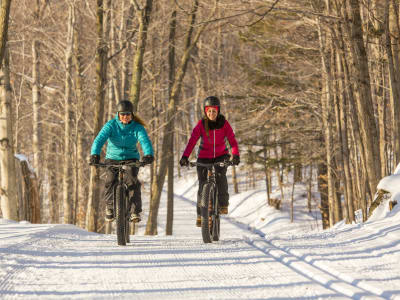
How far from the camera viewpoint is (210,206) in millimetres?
8859

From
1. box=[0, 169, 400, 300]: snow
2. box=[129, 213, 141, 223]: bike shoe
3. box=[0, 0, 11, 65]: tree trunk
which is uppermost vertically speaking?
box=[0, 0, 11, 65]: tree trunk

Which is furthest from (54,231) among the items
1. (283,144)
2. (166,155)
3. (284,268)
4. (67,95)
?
(283,144)

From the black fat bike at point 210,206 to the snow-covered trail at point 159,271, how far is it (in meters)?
0.21

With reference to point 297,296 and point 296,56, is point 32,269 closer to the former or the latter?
point 297,296

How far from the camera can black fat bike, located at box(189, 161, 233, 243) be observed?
8742 millimetres

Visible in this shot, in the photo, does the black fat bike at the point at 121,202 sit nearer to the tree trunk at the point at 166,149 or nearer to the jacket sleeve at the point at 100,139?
the jacket sleeve at the point at 100,139

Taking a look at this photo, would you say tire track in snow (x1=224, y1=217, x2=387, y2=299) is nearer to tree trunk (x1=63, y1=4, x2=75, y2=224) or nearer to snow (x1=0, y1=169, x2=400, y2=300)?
snow (x1=0, y1=169, x2=400, y2=300)

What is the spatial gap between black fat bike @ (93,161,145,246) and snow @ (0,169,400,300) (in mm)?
246

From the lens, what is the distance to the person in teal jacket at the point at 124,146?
8656 mm

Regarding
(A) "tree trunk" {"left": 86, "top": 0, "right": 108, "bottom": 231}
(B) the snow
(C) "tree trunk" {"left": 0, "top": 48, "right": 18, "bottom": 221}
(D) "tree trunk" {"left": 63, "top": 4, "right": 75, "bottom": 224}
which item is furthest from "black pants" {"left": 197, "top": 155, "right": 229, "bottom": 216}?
(D) "tree trunk" {"left": 63, "top": 4, "right": 75, "bottom": 224}

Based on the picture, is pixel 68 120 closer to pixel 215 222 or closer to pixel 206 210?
pixel 215 222

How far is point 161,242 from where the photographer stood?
901cm

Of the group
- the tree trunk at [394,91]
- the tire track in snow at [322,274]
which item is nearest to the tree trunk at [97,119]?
the tree trunk at [394,91]

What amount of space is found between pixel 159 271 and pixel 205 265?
62cm
